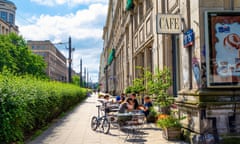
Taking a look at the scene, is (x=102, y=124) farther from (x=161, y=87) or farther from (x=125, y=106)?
(x=161, y=87)

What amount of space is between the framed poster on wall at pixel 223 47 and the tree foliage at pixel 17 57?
141ft

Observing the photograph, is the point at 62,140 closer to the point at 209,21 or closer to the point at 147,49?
the point at 209,21

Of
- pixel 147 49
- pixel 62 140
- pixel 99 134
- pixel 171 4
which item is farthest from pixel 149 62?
pixel 62 140

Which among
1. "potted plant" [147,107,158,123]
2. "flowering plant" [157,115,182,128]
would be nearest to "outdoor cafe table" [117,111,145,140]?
"flowering plant" [157,115,182,128]

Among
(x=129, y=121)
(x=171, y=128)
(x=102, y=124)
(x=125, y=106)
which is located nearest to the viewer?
(x=171, y=128)

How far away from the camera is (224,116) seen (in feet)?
28.6

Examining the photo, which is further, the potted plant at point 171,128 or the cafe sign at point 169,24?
the cafe sign at point 169,24

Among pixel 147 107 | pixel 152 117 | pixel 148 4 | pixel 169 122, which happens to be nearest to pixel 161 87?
pixel 169 122

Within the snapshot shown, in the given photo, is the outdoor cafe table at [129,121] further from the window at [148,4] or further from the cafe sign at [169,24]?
the window at [148,4]

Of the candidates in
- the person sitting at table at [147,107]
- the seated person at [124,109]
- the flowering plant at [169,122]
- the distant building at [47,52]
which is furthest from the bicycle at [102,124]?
the distant building at [47,52]

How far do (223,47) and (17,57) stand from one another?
162 feet

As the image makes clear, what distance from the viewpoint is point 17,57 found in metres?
54.2

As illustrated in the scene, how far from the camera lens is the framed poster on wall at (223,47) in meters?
8.70

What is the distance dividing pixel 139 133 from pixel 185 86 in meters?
2.60
